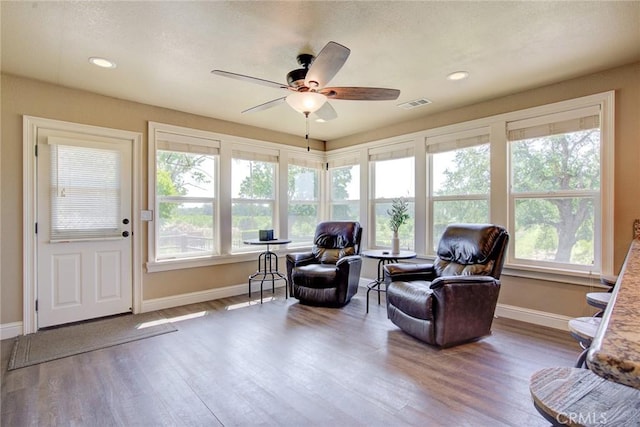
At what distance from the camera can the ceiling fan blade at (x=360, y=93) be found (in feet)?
8.00

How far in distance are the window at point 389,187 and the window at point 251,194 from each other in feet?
5.22

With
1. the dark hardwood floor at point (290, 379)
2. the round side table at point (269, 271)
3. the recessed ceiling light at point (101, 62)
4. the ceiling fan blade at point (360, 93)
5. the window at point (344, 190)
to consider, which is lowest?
the dark hardwood floor at point (290, 379)

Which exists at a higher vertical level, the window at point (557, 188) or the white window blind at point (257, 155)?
the white window blind at point (257, 155)

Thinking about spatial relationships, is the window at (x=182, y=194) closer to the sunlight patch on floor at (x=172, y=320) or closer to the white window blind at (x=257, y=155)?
the white window blind at (x=257, y=155)

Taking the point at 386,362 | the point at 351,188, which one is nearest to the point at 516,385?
the point at 386,362

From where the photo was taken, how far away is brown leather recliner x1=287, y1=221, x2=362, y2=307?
12.7 feet

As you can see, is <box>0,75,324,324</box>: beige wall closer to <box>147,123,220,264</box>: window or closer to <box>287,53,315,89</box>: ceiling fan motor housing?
<box>147,123,220,264</box>: window

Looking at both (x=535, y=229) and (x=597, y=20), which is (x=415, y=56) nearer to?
(x=597, y=20)

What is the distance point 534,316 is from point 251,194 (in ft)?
12.6

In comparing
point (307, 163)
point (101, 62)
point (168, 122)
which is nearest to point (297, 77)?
point (101, 62)

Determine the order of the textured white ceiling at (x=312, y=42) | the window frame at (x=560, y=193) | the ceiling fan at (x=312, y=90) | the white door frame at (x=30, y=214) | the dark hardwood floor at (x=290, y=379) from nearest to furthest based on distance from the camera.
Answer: the dark hardwood floor at (x=290, y=379), the textured white ceiling at (x=312, y=42), the ceiling fan at (x=312, y=90), the window frame at (x=560, y=193), the white door frame at (x=30, y=214)

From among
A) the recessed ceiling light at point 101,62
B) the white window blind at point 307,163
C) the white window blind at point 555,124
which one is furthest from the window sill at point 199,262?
the white window blind at point 555,124

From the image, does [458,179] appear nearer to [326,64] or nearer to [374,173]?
[374,173]

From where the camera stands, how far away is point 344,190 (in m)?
5.56
